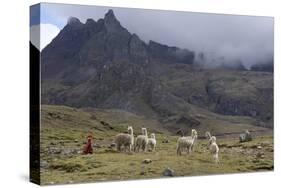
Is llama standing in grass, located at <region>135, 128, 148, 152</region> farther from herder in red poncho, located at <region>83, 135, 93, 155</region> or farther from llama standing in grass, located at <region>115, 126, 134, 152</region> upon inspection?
herder in red poncho, located at <region>83, 135, 93, 155</region>

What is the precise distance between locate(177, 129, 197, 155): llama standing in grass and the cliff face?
0.30m

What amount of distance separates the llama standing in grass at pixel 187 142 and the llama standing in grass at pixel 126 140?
1.04 metres

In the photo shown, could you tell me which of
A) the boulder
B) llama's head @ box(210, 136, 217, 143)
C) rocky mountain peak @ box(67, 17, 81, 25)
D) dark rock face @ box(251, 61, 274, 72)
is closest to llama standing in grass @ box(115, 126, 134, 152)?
llama's head @ box(210, 136, 217, 143)

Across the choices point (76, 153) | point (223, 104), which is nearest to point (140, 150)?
point (76, 153)

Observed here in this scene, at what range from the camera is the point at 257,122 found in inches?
602

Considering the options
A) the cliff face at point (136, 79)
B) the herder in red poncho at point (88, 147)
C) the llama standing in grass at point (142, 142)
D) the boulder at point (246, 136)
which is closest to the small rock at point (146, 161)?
the llama standing in grass at point (142, 142)

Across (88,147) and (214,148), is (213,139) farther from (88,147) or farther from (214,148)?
(88,147)

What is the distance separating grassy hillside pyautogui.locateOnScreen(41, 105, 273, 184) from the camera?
12836 millimetres

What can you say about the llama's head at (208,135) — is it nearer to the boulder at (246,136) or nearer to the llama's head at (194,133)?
the llama's head at (194,133)

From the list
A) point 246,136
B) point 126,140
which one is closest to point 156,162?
point 126,140

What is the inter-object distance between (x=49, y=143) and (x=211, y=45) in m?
4.02

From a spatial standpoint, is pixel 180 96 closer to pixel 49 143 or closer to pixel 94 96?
pixel 94 96

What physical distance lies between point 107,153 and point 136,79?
5.14 feet

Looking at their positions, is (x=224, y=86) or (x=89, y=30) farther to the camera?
(x=224, y=86)
